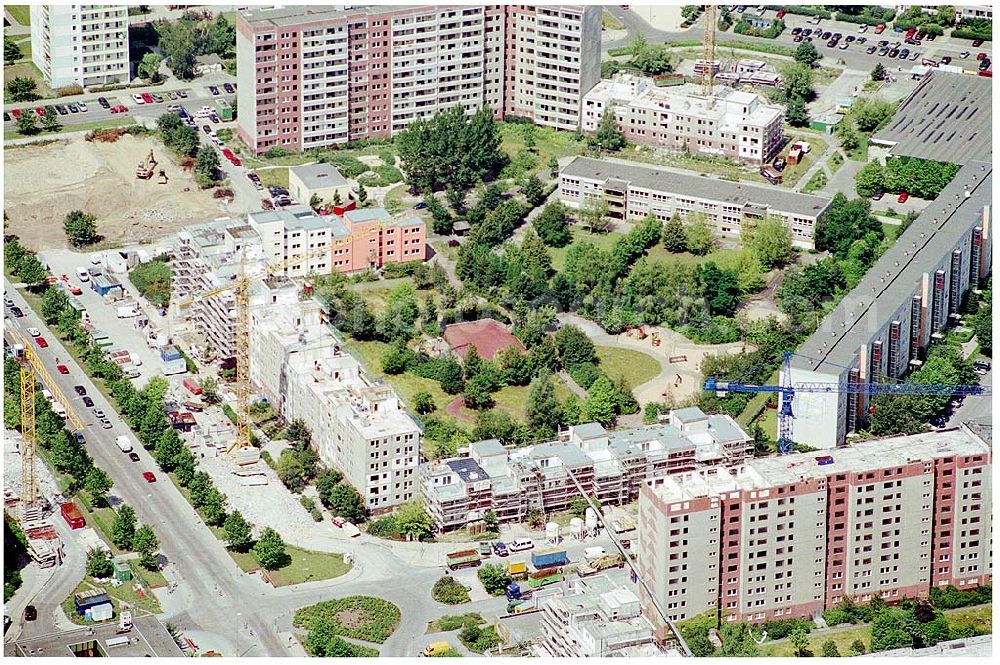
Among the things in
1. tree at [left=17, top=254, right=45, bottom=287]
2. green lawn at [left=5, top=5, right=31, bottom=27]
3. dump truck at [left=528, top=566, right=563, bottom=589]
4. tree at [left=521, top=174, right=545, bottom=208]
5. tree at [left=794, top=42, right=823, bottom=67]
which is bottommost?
dump truck at [left=528, top=566, right=563, bottom=589]

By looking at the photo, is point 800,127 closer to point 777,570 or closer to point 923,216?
point 923,216

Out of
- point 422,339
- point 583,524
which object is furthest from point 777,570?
point 422,339

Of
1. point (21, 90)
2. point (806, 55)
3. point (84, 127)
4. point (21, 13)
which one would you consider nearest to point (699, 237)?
point (806, 55)

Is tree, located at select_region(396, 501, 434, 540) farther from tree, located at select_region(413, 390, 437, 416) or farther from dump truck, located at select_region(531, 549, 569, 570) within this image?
tree, located at select_region(413, 390, 437, 416)

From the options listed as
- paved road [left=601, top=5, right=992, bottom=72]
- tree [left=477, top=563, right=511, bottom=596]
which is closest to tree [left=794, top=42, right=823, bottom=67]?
paved road [left=601, top=5, right=992, bottom=72]

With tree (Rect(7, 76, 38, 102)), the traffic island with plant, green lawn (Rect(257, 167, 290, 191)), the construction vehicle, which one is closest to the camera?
the traffic island with plant
